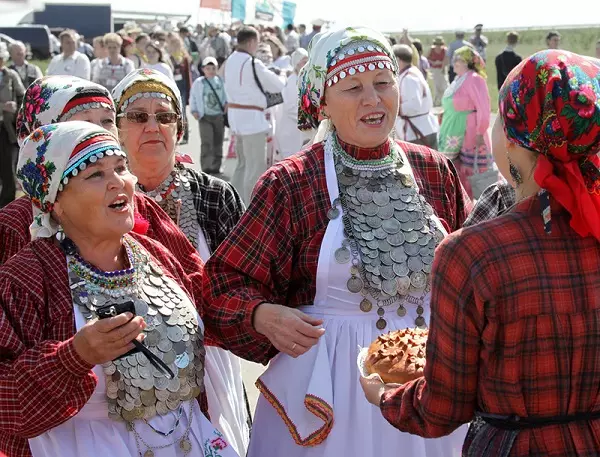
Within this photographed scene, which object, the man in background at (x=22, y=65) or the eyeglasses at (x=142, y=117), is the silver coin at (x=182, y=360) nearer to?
the eyeglasses at (x=142, y=117)

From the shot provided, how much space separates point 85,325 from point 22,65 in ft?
34.9

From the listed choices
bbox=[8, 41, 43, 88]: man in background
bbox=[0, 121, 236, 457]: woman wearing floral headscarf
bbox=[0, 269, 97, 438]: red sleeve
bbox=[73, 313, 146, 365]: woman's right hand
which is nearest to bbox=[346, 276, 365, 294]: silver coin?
bbox=[0, 121, 236, 457]: woman wearing floral headscarf

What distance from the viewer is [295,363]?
2961 mm

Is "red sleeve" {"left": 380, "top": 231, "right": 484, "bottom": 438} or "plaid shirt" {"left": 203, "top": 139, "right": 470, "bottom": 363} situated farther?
"plaid shirt" {"left": 203, "top": 139, "right": 470, "bottom": 363}

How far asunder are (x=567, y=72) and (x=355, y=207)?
122cm

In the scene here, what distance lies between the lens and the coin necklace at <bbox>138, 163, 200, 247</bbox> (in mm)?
3701

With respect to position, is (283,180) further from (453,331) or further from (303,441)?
(453,331)

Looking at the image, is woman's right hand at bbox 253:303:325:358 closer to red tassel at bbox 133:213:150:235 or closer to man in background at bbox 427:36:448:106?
red tassel at bbox 133:213:150:235

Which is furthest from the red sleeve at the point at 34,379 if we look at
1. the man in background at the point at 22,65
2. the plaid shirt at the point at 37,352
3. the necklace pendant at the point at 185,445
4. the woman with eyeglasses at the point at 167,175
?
the man in background at the point at 22,65

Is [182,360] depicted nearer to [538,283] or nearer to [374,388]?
[374,388]

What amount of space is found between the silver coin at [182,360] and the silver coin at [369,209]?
78cm

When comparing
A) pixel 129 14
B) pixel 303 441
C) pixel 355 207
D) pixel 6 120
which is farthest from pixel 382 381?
pixel 129 14

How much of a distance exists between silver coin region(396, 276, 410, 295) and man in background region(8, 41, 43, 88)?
33.5ft

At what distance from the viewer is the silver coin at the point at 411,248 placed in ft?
9.84
